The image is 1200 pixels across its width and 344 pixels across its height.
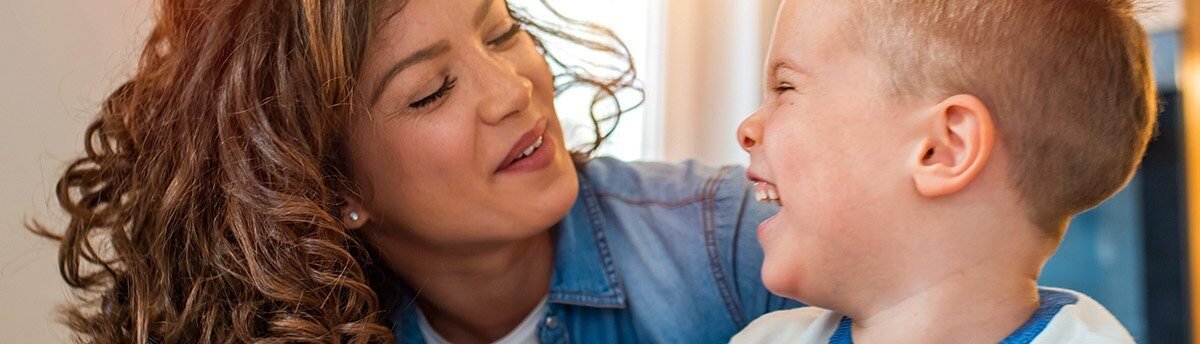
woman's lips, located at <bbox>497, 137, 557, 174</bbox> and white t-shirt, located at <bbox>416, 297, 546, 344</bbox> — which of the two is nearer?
woman's lips, located at <bbox>497, 137, 557, 174</bbox>

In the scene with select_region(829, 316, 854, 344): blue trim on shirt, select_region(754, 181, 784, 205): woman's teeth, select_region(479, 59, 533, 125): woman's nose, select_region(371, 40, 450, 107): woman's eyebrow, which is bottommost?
select_region(829, 316, 854, 344): blue trim on shirt

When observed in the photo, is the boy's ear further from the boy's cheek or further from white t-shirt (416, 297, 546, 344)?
white t-shirt (416, 297, 546, 344)

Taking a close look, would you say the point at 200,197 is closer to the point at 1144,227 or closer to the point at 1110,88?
the point at 1110,88

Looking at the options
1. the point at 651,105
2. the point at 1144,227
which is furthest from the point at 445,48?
the point at 1144,227

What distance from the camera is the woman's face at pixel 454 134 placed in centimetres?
121

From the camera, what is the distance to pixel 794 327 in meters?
1.19

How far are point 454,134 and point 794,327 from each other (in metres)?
0.40

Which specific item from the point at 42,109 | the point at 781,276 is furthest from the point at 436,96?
the point at 42,109

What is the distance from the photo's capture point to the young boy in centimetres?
95

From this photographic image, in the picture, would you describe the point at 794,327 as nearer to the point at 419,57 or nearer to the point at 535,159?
the point at 535,159

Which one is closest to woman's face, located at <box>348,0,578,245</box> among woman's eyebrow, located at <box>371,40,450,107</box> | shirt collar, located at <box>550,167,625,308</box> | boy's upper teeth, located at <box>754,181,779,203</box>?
woman's eyebrow, located at <box>371,40,450,107</box>

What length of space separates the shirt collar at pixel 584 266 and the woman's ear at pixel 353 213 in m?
0.25

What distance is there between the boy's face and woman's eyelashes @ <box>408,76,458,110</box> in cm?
33

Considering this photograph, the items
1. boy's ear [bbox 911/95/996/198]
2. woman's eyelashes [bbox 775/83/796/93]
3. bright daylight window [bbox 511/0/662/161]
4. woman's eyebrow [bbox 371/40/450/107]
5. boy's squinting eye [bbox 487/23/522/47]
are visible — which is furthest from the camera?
bright daylight window [bbox 511/0/662/161]
